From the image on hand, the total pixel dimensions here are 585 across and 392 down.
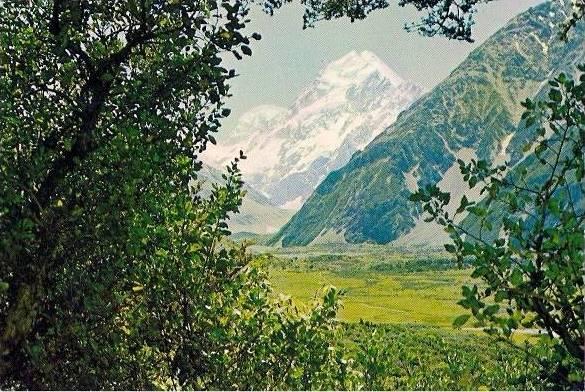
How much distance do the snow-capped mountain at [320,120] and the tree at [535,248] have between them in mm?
1879

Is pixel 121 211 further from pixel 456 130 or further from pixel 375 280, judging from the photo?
pixel 456 130

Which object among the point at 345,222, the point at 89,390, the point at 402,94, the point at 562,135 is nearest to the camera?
the point at 562,135

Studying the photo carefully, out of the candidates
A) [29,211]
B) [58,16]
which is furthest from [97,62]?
[29,211]

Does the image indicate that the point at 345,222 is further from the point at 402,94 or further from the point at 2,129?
the point at 2,129

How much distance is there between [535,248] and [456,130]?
1232 centimetres

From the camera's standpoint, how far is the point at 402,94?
5934 millimetres

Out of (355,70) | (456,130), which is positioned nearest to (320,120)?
(355,70)

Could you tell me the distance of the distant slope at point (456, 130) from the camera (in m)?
4.89

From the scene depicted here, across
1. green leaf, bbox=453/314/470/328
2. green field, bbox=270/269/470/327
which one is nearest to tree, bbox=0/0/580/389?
green field, bbox=270/269/470/327

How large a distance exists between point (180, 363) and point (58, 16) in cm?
185

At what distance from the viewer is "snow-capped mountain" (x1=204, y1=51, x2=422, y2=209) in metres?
4.57

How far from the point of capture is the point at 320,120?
718 centimetres

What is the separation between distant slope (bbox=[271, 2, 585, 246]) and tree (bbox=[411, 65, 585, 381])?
15.5 inches

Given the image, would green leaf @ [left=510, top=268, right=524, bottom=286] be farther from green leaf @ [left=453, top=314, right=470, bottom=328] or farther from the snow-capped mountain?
the snow-capped mountain
